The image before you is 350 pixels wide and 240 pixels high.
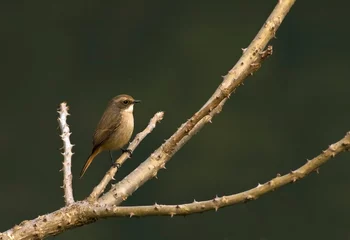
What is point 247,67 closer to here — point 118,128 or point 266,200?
point 118,128

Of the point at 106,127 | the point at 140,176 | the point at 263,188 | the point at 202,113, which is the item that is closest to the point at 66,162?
the point at 140,176

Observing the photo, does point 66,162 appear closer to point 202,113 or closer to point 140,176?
point 140,176

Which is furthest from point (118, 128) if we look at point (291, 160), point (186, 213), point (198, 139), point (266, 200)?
point (198, 139)

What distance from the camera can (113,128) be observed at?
21.3 feet

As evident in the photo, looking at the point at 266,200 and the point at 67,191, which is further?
the point at 266,200

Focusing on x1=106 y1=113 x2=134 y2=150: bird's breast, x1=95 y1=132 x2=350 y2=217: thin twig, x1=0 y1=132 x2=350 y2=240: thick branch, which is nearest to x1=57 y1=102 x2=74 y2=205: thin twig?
x1=0 y1=132 x2=350 y2=240: thick branch

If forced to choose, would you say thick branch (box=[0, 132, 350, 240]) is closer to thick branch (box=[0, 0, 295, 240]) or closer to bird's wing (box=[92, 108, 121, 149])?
thick branch (box=[0, 0, 295, 240])

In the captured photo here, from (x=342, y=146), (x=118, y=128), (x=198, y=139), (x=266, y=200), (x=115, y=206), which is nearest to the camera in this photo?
(x=342, y=146)

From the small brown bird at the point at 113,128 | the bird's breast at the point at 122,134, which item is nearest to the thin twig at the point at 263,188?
the small brown bird at the point at 113,128

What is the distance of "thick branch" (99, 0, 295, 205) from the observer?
330 cm

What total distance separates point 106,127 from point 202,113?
321 cm

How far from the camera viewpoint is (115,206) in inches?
126

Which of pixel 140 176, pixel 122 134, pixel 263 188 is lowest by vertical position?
pixel 263 188

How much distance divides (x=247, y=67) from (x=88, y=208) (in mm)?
705
